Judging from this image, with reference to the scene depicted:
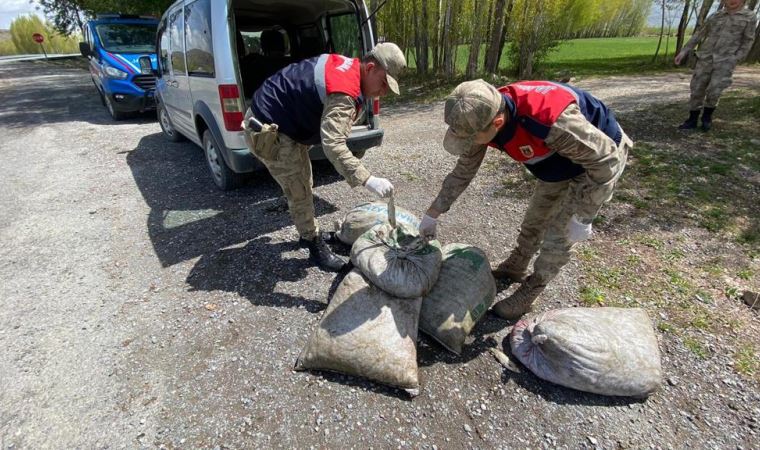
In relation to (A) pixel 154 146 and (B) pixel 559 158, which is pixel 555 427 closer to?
(B) pixel 559 158

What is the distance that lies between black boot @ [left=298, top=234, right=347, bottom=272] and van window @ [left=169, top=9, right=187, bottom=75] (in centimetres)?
262

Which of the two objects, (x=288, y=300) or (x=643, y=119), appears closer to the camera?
(x=288, y=300)

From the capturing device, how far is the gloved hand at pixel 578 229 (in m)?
1.93

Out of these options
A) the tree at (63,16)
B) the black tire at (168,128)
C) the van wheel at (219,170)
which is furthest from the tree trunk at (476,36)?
the tree at (63,16)

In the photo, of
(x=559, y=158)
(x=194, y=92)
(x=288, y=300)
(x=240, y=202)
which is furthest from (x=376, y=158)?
(x=559, y=158)

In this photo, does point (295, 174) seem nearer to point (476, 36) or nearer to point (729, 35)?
point (729, 35)

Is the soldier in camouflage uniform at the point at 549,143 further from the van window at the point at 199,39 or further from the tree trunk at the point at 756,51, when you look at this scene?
the tree trunk at the point at 756,51

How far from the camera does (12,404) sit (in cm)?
191

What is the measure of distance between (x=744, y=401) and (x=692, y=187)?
278cm

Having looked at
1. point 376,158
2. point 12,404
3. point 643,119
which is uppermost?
point 643,119

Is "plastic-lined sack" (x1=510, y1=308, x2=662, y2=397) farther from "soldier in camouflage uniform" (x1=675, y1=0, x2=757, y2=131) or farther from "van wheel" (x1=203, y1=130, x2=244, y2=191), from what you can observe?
"soldier in camouflage uniform" (x1=675, y1=0, x2=757, y2=131)

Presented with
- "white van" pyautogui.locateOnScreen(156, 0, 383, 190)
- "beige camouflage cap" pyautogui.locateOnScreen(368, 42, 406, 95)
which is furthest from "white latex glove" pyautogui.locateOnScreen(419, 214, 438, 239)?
"white van" pyautogui.locateOnScreen(156, 0, 383, 190)

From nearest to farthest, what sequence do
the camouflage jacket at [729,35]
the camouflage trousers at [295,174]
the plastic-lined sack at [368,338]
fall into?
the plastic-lined sack at [368,338] → the camouflage trousers at [295,174] → the camouflage jacket at [729,35]

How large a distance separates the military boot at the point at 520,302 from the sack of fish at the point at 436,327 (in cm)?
19
